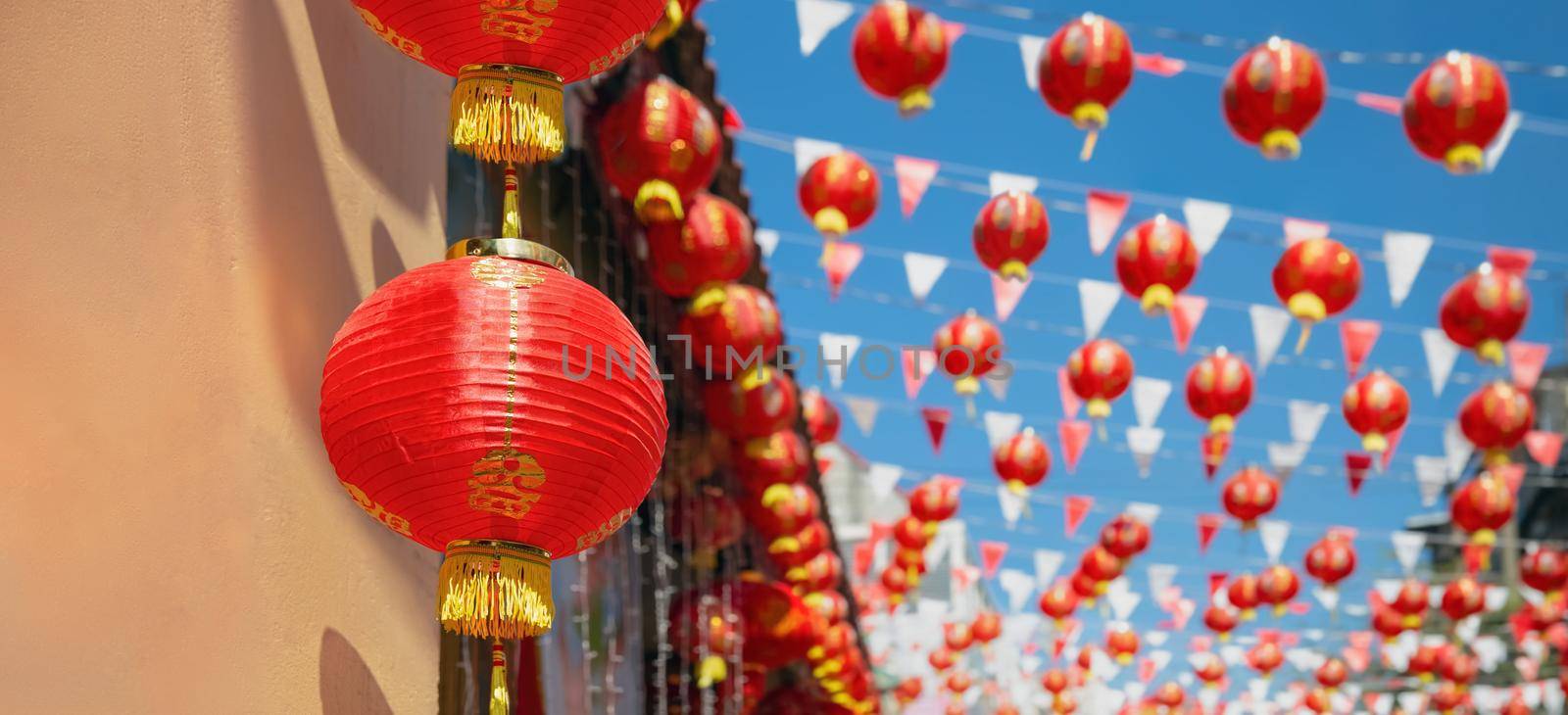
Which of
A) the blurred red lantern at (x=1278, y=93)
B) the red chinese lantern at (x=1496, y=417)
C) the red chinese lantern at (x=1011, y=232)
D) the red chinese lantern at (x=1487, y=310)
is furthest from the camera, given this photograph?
the red chinese lantern at (x=1496, y=417)

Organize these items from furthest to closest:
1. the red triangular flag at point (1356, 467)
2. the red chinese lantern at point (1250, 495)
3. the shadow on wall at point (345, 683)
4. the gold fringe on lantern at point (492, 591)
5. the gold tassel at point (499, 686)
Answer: the red triangular flag at point (1356, 467) → the red chinese lantern at point (1250, 495) → the shadow on wall at point (345, 683) → the gold tassel at point (499, 686) → the gold fringe on lantern at point (492, 591)

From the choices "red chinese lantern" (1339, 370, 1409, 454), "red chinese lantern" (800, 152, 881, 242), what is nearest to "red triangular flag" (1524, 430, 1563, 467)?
"red chinese lantern" (1339, 370, 1409, 454)

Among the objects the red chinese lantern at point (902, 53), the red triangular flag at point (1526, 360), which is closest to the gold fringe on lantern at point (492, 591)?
the red chinese lantern at point (902, 53)

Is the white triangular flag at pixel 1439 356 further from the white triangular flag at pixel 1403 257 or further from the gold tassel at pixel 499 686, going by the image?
the gold tassel at pixel 499 686

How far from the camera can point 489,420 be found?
2.73m

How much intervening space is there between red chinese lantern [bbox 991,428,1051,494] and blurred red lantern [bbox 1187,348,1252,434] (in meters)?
1.81

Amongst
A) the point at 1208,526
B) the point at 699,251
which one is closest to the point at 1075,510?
the point at 1208,526

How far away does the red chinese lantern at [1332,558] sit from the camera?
49.9 ft

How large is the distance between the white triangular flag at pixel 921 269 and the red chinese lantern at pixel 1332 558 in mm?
7280


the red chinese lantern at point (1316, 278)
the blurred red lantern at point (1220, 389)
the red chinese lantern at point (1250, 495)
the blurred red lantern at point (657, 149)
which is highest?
the red chinese lantern at point (1250, 495)

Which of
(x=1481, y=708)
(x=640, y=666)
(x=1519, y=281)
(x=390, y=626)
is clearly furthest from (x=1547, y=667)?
(x=390, y=626)

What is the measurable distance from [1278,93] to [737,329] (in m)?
2.47

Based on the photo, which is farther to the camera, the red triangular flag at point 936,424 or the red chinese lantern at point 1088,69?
the red triangular flag at point 936,424

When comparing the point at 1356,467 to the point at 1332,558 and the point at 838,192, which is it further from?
the point at 838,192
